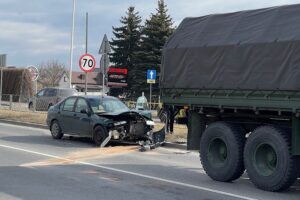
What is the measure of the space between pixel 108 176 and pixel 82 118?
5.99 metres

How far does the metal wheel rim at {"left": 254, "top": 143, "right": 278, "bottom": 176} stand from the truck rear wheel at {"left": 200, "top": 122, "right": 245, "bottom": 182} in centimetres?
45

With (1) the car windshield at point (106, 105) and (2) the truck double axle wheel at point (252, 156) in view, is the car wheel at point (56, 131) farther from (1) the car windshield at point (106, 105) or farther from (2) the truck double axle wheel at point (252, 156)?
(2) the truck double axle wheel at point (252, 156)

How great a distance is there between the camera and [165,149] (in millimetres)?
15008

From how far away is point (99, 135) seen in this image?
15.2 metres

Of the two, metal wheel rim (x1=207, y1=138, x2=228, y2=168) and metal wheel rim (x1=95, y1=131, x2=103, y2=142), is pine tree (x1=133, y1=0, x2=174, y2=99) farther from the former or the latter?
metal wheel rim (x1=207, y1=138, x2=228, y2=168)

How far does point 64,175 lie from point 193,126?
2.74m

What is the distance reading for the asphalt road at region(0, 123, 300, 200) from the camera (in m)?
8.36

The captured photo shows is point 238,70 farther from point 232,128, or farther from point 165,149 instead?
point 165,149

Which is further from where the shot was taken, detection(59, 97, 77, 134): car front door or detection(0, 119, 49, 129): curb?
detection(0, 119, 49, 129): curb

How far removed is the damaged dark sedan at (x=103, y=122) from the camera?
1505 centimetres

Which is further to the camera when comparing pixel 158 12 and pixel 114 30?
pixel 114 30

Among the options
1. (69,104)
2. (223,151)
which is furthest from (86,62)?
(223,151)

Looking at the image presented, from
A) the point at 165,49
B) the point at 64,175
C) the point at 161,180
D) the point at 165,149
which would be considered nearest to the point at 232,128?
the point at 161,180

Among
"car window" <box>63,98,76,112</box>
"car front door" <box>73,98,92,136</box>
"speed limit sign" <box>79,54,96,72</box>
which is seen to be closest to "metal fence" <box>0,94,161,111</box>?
"speed limit sign" <box>79,54,96,72</box>
